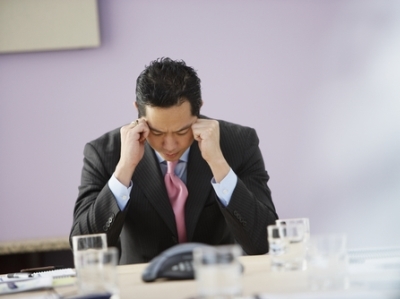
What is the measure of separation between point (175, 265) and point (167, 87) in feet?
3.09

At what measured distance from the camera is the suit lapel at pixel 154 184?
2.64 metres

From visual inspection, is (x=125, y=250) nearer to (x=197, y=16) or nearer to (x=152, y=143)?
(x=152, y=143)

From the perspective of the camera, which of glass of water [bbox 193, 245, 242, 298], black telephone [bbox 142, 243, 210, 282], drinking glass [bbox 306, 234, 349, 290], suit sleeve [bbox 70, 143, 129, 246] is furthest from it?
suit sleeve [bbox 70, 143, 129, 246]

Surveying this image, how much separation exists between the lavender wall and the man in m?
0.94

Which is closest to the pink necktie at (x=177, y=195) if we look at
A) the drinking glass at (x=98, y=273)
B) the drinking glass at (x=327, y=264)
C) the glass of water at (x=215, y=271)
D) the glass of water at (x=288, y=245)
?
the glass of water at (x=288, y=245)

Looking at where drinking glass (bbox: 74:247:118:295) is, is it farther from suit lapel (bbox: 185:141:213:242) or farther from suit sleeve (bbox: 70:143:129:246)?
suit lapel (bbox: 185:141:213:242)

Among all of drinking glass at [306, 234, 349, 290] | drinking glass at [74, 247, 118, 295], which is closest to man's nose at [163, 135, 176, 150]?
drinking glass at [74, 247, 118, 295]

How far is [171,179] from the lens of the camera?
107 inches

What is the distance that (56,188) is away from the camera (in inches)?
146

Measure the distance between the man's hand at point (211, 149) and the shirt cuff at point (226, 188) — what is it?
0.02m

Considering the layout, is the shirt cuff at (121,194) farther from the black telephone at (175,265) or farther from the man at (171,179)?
the black telephone at (175,265)

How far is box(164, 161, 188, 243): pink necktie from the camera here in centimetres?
269

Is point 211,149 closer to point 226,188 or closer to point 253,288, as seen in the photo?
point 226,188

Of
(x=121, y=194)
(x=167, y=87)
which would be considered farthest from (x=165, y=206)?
(x=167, y=87)
